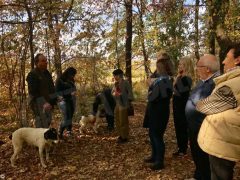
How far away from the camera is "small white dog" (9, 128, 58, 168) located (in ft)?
19.7

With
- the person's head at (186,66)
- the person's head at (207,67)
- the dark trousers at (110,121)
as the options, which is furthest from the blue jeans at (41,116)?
the person's head at (207,67)

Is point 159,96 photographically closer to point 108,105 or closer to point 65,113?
point 65,113

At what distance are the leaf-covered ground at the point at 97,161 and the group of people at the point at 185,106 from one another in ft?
0.83

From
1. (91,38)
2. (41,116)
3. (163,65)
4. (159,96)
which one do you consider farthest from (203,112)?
(91,38)

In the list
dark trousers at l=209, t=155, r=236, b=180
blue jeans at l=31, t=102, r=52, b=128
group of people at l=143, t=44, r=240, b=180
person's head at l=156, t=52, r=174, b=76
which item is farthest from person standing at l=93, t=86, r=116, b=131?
dark trousers at l=209, t=155, r=236, b=180

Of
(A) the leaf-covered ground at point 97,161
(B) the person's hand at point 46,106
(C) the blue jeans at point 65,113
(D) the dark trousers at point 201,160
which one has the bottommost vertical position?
(A) the leaf-covered ground at point 97,161

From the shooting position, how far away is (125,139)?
7387 mm

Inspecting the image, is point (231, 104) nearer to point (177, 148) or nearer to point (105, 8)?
point (177, 148)

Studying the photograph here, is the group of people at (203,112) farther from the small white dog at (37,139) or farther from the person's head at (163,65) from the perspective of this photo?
the small white dog at (37,139)

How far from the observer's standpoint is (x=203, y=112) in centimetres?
330

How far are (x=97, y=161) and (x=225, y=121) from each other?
3.69 meters

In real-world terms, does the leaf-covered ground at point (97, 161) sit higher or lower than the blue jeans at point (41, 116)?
lower

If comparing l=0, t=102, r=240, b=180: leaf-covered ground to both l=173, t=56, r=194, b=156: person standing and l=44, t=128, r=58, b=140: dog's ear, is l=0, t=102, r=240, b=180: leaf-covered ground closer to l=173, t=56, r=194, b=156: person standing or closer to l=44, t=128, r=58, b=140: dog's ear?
l=173, t=56, r=194, b=156: person standing

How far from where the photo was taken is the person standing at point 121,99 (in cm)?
709
